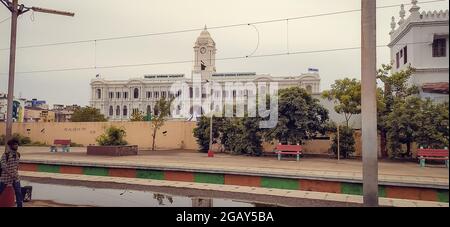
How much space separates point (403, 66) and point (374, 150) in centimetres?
2515

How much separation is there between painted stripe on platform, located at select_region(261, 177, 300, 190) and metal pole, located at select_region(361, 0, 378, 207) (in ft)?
15.3

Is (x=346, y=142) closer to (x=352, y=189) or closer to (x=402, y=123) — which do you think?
(x=402, y=123)

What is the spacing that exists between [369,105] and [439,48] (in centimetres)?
2345

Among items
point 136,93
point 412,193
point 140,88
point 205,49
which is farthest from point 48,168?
point 205,49

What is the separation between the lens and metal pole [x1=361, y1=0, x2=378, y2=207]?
656 centimetres

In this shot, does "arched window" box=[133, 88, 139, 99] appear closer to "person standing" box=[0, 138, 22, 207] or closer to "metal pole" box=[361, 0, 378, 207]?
"person standing" box=[0, 138, 22, 207]

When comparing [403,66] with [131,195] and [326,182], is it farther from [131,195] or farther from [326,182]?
[131,195]

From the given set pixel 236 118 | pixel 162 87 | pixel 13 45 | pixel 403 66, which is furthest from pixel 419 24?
pixel 162 87

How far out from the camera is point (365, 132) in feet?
22.0

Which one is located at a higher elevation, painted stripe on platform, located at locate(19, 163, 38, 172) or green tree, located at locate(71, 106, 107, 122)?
green tree, located at locate(71, 106, 107, 122)

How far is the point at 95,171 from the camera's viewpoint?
1428 cm

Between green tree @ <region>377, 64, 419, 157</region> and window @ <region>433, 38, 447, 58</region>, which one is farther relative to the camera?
window @ <region>433, 38, 447, 58</region>

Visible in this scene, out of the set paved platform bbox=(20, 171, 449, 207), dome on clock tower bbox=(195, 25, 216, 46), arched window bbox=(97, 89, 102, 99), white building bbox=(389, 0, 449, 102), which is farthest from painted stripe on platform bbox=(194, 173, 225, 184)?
arched window bbox=(97, 89, 102, 99)

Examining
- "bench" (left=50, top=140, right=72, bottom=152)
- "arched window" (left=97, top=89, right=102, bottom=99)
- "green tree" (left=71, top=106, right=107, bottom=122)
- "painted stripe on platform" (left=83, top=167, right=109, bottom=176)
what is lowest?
"painted stripe on platform" (left=83, top=167, right=109, bottom=176)
